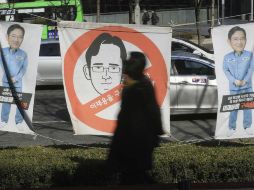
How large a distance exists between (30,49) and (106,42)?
1080 mm

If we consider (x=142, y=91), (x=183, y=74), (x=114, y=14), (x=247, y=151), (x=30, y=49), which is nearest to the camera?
(x=142, y=91)

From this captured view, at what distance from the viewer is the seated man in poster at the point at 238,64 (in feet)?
30.8

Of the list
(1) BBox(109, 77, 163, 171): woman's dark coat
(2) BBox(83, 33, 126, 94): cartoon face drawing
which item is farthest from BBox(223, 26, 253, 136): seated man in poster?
(1) BBox(109, 77, 163, 171): woman's dark coat

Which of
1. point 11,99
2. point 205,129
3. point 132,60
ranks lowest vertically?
point 205,129

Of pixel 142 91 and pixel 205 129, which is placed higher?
pixel 142 91

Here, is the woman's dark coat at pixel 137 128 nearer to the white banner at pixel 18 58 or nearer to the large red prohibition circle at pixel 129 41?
the large red prohibition circle at pixel 129 41

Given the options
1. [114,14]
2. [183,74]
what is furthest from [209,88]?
[114,14]

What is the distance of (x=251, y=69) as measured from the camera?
946cm

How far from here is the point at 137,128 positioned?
17.9 feet

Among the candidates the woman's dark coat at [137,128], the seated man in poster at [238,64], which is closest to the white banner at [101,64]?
the seated man in poster at [238,64]

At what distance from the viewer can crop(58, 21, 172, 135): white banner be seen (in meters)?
9.33

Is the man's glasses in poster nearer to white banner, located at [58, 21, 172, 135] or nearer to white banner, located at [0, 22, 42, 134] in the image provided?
white banner, located at [58, 21, 172, 135]

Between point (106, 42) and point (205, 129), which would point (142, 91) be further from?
point (205, 129)

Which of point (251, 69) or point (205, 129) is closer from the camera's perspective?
point (251, 69)
